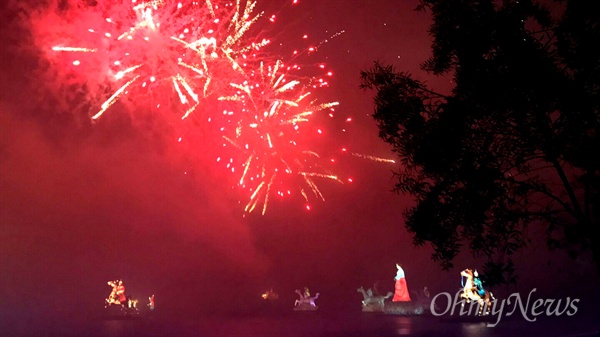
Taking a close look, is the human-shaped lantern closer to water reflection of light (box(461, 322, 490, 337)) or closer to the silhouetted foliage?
water reflection of light (box(461, 322, 490, 337))

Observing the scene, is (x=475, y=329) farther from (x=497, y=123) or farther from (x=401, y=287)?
(x=497, y=123)

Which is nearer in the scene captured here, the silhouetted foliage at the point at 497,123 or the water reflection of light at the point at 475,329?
the silhouetted foliage at the point at 497,123

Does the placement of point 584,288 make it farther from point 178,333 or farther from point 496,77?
point 496,77

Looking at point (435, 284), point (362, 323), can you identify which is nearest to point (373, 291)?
point (435, 284)

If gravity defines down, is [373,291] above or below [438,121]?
above

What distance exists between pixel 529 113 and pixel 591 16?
1.34 metres

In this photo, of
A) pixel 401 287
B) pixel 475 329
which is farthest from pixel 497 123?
pixel 401 287

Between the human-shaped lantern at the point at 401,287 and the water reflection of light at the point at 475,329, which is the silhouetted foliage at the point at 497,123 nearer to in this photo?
the water reflection of light at the point at 475,329

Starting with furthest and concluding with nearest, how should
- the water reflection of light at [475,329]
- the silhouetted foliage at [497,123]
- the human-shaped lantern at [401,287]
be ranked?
the human-shaped lantern at [401,287] < the water reflection of light at [475,329] < the silhouetted foliage at [497,123]

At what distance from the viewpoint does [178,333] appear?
18.8m

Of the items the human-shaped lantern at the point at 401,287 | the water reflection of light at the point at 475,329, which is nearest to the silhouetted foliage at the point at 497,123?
the water reflection of light at the point at 475,329

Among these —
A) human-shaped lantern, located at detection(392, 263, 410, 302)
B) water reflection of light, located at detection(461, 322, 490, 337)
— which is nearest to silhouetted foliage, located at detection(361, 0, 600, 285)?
water reflection of light, located at detection(461, 322, 490, 337)

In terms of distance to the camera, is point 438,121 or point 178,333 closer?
point 438,121

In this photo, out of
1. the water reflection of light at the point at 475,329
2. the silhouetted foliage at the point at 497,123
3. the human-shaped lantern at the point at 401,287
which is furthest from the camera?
the human-shaped lantern at the point at 401,287
